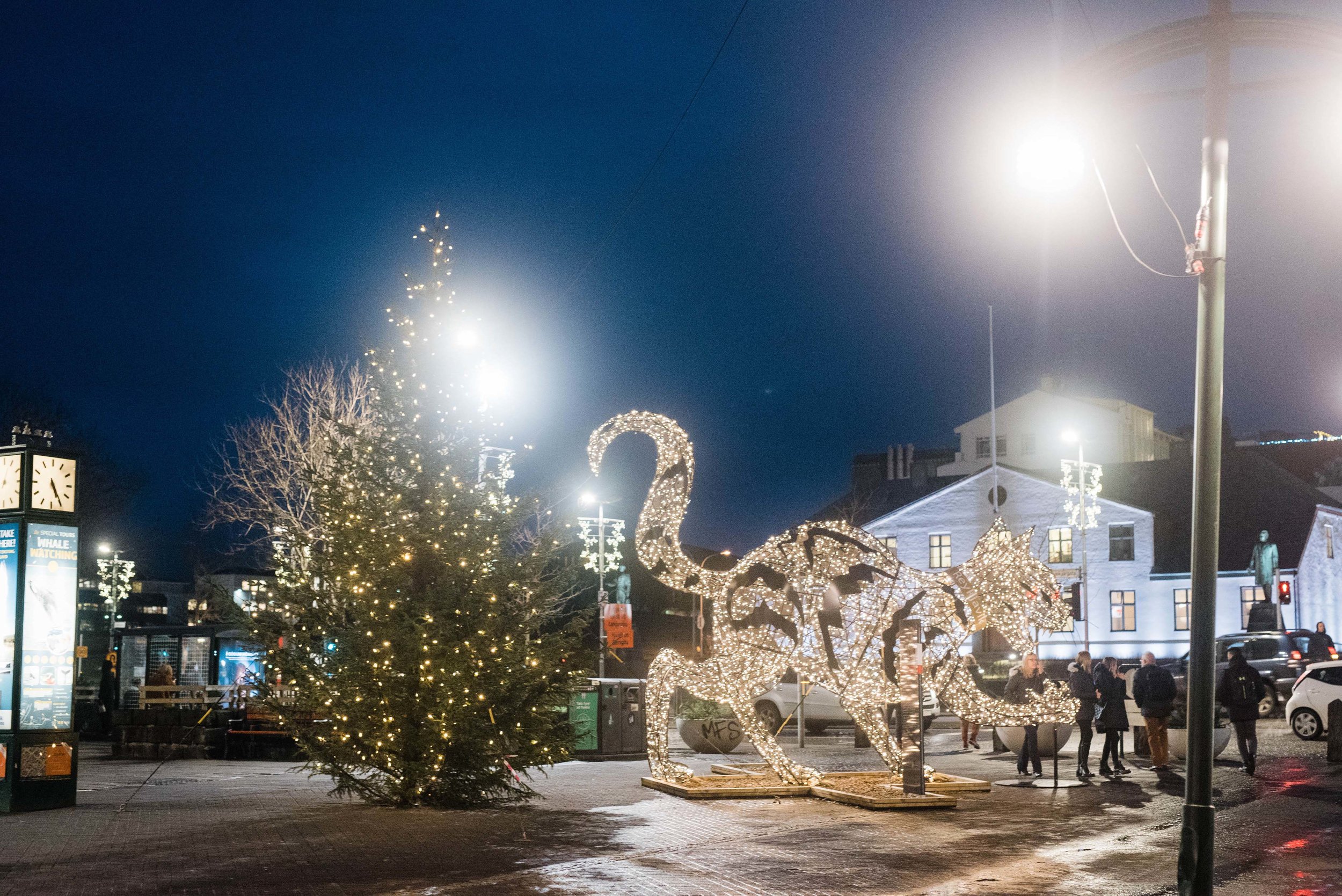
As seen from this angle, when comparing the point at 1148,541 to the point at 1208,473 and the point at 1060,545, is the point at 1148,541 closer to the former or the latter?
the point at 1060,545

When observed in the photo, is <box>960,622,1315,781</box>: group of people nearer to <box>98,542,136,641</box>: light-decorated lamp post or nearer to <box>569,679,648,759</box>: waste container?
<box>569,679,648,759</box>: waste container

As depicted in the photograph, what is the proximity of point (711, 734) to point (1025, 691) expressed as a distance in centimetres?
725

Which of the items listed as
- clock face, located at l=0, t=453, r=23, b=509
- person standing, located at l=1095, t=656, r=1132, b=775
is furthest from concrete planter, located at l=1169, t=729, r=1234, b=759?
clock face, located at l=0, t=453, r=23, b=509

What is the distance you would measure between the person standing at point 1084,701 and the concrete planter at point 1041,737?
286 millimetres

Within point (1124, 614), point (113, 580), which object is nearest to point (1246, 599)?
point (1124, 614)

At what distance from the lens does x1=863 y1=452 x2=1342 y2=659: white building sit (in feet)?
148

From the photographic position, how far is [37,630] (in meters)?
14.2

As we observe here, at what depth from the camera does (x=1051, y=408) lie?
208 feet

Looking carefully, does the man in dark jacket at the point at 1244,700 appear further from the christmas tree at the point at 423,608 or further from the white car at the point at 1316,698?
the christmas tree at the point at 423,608

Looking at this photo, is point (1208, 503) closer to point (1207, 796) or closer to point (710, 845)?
point (1207, 796)

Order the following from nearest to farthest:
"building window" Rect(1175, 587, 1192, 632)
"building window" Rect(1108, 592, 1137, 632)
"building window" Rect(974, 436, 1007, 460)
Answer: "building window" Rect(1175, 587, 1192, 632)
"building window" Rect(1108, 592, 1137, 632)
"building window" Rect(974, 436, 1007, 460)

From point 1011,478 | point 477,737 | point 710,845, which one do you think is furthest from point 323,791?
point 1011,478

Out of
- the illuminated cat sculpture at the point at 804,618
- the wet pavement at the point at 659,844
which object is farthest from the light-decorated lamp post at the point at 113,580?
the illuminated cat sculpture at the point at 804,618

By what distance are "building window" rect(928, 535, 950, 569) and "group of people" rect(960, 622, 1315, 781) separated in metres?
33.0
